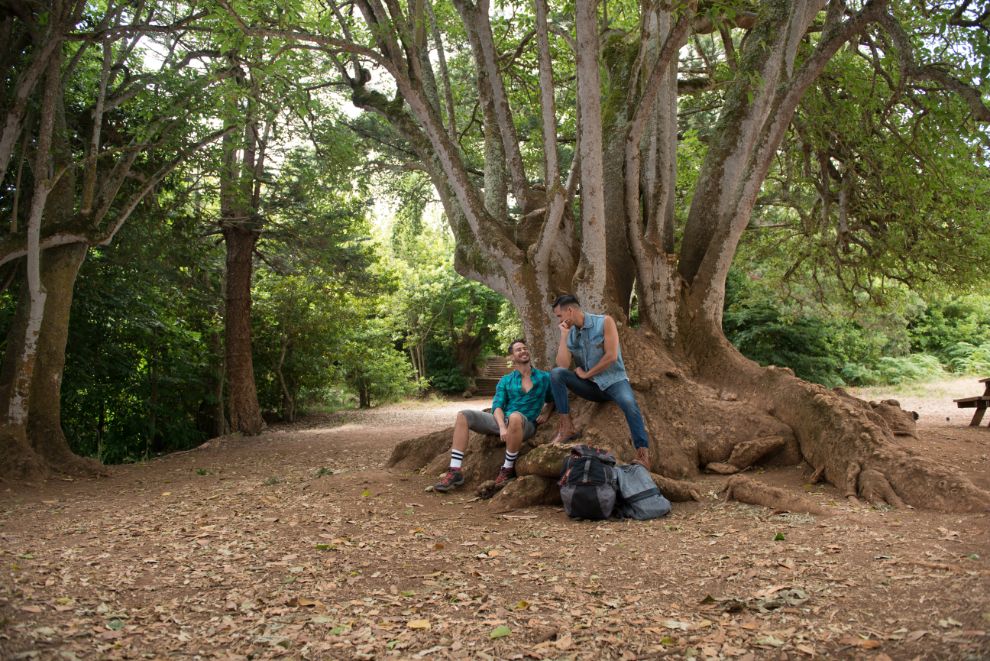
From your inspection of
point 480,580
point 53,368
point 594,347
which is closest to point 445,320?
point 53,368

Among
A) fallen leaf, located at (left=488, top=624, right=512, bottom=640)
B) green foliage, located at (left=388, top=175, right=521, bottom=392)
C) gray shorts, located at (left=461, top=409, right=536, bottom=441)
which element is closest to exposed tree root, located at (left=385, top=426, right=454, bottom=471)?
gray shorts, located at (left=461, top=409, right=536, bottom=441)

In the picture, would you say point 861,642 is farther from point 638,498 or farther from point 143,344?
point 143,344

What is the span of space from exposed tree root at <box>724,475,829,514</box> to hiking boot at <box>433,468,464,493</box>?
2313mm

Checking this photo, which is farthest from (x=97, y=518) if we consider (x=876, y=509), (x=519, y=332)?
(x=519, y=332)

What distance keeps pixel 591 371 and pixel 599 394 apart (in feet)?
1.19

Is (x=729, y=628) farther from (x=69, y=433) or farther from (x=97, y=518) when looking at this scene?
(x=69, y=433)

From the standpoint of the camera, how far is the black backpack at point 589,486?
211 inches

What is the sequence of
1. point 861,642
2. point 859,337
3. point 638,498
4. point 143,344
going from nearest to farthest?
1. point 861,642
2. point 638,498
3. point 143,344
4. point 859,337

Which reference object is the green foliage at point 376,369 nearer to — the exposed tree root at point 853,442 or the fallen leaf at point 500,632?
the exposed tree root at point 853,442

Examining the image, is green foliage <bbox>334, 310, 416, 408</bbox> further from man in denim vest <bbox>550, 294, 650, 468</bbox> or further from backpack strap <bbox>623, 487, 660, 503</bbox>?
backpack strap <bbox>623, 487, 660, 503</bbox>

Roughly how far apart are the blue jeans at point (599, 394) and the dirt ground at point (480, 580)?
773 millimetres

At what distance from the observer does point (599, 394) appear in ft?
21.6

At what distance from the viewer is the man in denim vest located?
20.5 feet

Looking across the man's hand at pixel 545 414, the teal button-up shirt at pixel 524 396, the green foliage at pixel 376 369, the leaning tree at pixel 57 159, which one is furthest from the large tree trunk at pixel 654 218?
the green foliage at pixel 376 369
